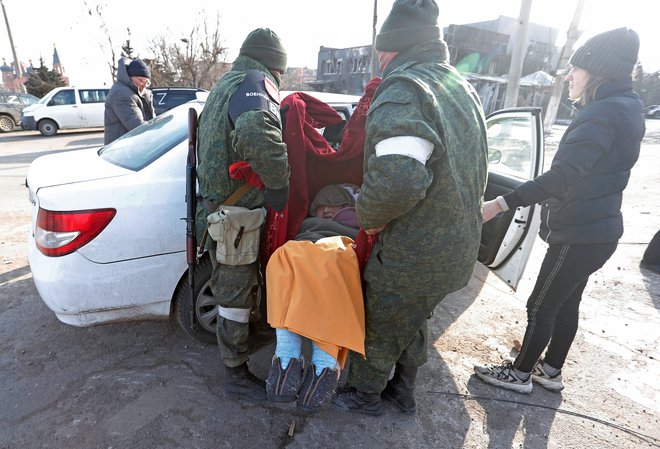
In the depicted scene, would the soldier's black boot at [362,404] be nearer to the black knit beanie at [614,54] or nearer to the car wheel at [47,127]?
the black knit beanie at [614,54]

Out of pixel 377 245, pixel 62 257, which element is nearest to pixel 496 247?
pixel 377 245

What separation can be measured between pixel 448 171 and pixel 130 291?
1.94 meters

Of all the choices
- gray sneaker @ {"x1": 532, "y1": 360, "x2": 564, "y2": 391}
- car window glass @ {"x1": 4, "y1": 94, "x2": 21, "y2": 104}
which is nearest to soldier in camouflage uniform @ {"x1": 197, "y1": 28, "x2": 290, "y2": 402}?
gray sneaker @ {"x1": 532, "y1": 360, "x2": 564, "y2": 391}

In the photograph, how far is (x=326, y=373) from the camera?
5.73ft

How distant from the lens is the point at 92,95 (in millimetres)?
13984

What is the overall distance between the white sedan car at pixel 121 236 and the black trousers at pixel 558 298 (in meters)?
0.58

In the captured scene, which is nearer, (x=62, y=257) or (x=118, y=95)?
(x=62, y=257)

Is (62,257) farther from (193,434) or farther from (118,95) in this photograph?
(118,95)

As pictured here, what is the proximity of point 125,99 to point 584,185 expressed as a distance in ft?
14.0

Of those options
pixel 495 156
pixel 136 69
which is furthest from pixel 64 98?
pixel 495 156

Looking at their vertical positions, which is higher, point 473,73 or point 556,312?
point 473,73

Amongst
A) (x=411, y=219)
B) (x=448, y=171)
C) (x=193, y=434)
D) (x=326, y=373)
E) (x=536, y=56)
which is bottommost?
(x=193, y=434)

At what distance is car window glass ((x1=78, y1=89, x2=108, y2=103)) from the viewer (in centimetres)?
1388

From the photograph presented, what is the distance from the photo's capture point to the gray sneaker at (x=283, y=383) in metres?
1.77
